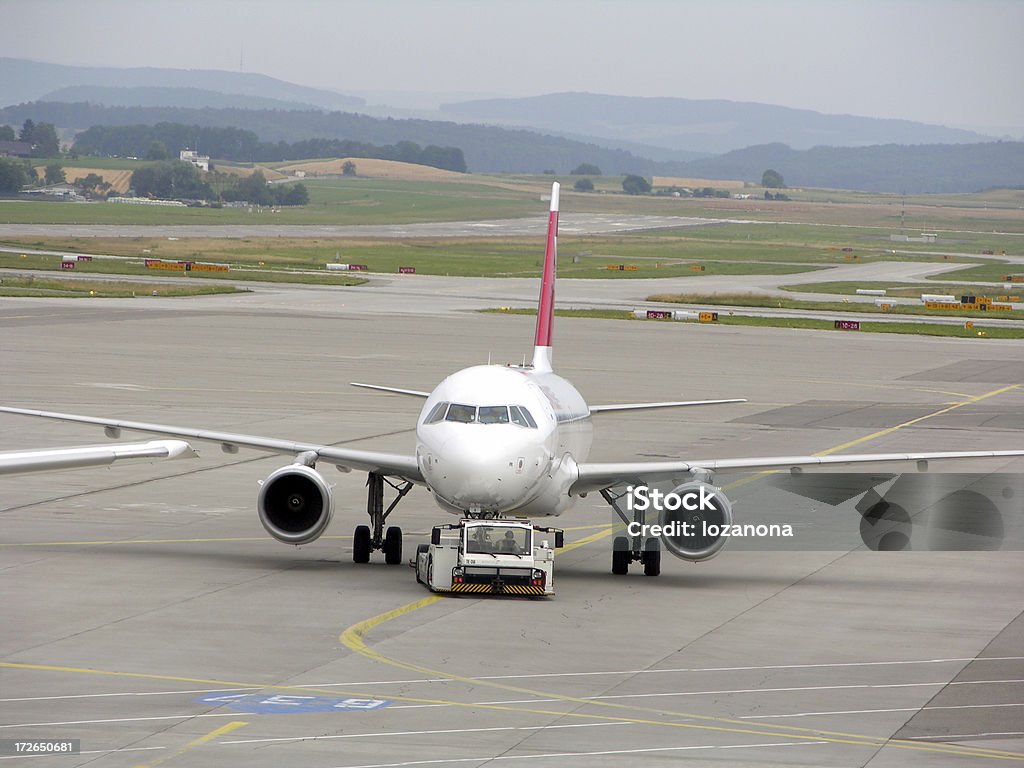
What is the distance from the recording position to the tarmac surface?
58.7ft

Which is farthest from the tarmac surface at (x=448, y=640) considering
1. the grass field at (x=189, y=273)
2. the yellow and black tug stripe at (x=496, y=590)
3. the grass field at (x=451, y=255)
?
the grass field at (x=451, y=255)

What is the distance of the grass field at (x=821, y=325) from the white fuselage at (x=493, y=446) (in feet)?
232

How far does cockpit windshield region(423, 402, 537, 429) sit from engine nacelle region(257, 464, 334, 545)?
244 cm

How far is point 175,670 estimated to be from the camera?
20594 mm

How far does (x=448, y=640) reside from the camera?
2288 cm

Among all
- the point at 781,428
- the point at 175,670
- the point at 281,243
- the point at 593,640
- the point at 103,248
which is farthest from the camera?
the point at 281,243

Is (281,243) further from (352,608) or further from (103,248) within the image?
(352,608)

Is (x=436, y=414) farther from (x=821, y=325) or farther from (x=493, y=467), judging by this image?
(x=821, y=325)

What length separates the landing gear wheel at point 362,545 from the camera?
29.1 meters

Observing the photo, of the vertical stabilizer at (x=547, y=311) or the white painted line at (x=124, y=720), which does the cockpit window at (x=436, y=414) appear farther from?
the white painted line at (x=124, y=720)

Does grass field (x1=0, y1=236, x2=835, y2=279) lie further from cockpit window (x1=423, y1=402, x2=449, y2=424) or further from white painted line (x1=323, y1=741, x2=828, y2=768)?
white painted line (x1=323, y1=741, x2=828, y2=768)

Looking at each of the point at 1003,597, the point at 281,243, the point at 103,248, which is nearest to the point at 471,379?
the point at 1003,597

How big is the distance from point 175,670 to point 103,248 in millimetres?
140557

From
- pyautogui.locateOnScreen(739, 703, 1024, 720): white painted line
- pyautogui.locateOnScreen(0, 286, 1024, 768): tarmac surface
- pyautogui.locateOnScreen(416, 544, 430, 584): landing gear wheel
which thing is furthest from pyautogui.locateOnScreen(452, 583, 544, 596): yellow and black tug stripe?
pyautogui.locateOnScreen(739, 703, 1024, 720): white painted line
